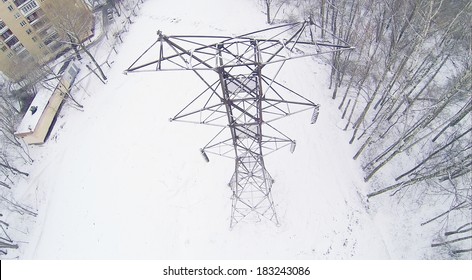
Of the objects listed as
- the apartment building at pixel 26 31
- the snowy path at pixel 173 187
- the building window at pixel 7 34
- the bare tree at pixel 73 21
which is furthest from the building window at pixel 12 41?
the snowy path at pixel 173 187

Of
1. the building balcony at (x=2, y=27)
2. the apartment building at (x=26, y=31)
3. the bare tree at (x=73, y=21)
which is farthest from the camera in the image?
the apartment building at (x=26, y=31)

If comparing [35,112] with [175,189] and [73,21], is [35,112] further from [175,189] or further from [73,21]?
[175,189]

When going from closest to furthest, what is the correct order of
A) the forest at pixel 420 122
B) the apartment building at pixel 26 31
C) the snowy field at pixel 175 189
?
the forest at pixel 420 122
the snowy field at pixel 175 189
the apartment building at pixel 26 31

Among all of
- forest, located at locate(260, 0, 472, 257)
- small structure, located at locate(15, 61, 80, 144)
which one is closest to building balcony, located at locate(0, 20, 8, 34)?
small structure, located at locate(15, 61, 80, 144)

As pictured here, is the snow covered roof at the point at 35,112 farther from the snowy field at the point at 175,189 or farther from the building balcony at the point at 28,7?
the building balcony at the point at 28,7

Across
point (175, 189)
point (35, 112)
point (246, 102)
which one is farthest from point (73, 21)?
point (246, 102)

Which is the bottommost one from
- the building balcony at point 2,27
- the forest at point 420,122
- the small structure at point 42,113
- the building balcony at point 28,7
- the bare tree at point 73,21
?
the forest at point 420,122
